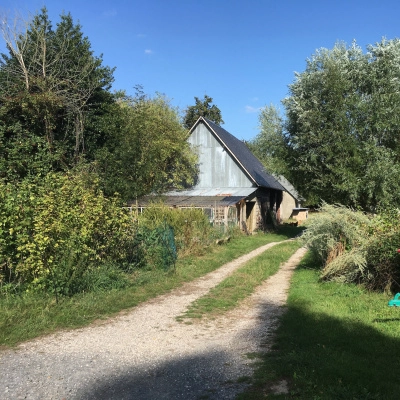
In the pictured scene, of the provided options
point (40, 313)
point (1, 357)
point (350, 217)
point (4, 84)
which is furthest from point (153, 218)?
point (4, 84)

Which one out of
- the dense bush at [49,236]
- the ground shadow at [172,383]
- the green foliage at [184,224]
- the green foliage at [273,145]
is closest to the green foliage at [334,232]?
the green foliage at [184,224]

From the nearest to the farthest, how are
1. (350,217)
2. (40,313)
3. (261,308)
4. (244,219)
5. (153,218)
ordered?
(40,313), (261,308), (350,217), (153,218), (244,219)

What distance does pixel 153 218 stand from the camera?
15.7 m

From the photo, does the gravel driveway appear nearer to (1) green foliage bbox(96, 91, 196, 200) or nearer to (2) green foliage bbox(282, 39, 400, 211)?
(2) green foliage bbox(282, 39, 400, 211)

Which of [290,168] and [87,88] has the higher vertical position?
[87,88]

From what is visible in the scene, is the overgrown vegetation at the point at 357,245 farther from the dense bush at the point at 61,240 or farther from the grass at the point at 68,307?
the dense bush at the point at 61,240

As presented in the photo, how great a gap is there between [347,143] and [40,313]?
52.3 ft

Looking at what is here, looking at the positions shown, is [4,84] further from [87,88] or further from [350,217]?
[350,217]

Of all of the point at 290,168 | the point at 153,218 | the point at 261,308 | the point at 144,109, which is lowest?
the point at 261,308

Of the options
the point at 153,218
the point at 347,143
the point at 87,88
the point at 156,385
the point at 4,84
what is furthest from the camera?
the point at 87,88

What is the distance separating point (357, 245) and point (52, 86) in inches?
705

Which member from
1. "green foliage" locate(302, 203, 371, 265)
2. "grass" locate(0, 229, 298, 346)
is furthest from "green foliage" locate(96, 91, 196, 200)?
"green foliage" locate(302, 203, 371, 265)

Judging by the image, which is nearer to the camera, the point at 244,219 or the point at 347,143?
the point at 347,143

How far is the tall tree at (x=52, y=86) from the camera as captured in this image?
20.4 m
